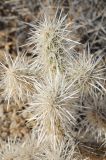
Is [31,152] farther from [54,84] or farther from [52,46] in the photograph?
[52,46]

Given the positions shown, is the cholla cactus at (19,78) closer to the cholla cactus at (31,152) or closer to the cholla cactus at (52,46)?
the cholla cactus at (52,46)

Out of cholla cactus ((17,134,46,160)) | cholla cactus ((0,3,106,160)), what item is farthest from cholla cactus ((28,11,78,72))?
cholla cactus ((17,134,46,160))

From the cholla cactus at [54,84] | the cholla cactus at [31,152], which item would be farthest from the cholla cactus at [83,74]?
the cholla cactus at [31,152]

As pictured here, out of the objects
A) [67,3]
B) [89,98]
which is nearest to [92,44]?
[67,3]

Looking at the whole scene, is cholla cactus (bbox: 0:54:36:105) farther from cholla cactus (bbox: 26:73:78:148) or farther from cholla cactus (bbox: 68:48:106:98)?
cholla cactus (bbox: 68:48:106:98)

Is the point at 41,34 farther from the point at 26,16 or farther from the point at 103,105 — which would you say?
the point at 26,16

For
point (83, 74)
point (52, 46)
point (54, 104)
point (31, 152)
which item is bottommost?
point (31, 152)

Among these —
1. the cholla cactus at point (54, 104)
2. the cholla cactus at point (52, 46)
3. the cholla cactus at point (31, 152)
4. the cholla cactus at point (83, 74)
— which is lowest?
the cholla cactus at point (31, 152)

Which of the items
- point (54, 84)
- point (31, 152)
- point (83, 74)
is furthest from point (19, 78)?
point (31, 152)
